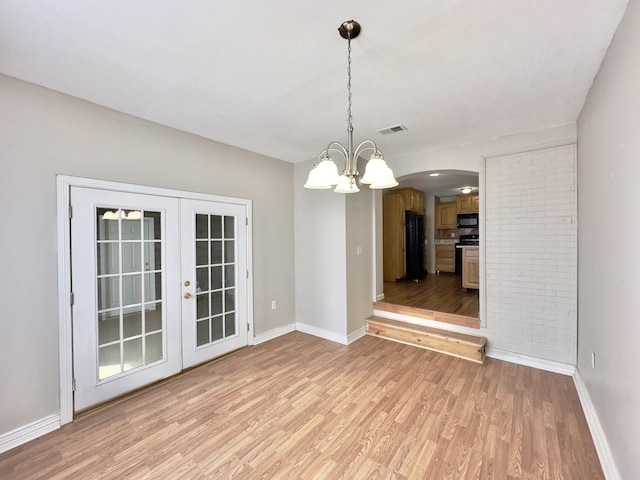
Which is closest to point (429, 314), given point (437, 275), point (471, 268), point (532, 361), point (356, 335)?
point (356, 335)

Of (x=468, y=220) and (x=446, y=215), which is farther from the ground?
(x=446, y=215)

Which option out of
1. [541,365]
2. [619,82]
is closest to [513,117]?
[619,82]

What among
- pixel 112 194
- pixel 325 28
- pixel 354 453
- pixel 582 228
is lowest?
pixel 354 453

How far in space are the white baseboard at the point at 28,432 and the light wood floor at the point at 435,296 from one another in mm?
4039

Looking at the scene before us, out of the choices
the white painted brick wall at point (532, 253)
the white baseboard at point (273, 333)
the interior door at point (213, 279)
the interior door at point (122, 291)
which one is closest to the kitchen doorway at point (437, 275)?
the white painted brick wall at point (532, 253)

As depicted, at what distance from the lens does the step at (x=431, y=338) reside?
127 inches

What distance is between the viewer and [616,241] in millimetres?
1602

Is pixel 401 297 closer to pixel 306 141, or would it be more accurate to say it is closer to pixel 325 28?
pixel 306 141

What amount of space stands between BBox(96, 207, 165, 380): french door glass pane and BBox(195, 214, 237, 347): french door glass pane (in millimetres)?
433

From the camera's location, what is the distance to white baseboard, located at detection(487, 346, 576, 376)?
2.88 m

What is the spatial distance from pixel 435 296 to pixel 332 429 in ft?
11.4

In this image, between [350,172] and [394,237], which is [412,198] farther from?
[350,172]

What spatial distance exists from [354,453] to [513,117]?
10.8 feet

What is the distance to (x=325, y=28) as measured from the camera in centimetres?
153
